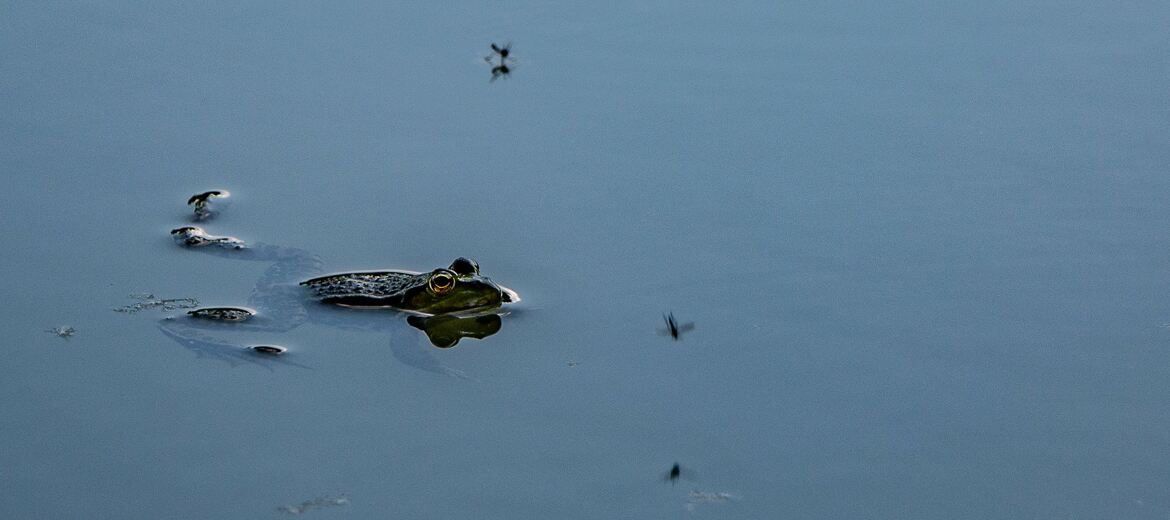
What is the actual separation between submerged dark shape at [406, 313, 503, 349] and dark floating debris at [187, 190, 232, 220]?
156 cm

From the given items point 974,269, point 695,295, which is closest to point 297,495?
point 695,295

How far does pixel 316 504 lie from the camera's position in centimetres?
546

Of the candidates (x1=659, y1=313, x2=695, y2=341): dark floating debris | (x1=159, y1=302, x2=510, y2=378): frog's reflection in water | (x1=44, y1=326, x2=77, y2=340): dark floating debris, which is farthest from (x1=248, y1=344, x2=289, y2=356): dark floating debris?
(x1=659, y1=313, x2=695, y2=341): dark floating debris

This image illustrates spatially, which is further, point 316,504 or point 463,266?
point 463,266

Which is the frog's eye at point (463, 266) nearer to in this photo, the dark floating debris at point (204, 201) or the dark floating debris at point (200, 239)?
the dark floating debris at point (200, 239)

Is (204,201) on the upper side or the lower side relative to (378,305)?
upper

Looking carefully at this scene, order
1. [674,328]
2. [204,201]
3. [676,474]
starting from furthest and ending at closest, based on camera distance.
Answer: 1. [204,201]
2. [674,328]
3. [676,474]

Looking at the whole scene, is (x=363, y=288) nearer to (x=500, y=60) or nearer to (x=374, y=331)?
(x=374, y=331)

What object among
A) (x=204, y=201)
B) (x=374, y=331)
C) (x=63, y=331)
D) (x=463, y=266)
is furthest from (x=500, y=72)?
(x=63, y=331)

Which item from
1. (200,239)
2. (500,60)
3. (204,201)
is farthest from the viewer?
(500,60)

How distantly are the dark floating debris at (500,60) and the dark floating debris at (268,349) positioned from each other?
332 centimetres

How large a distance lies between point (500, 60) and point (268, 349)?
3668 mm

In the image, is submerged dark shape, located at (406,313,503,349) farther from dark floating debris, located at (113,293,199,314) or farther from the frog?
dark floating debris, located at (113,293,199,314)

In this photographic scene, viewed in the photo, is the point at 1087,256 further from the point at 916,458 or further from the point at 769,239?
the point at 916,458
